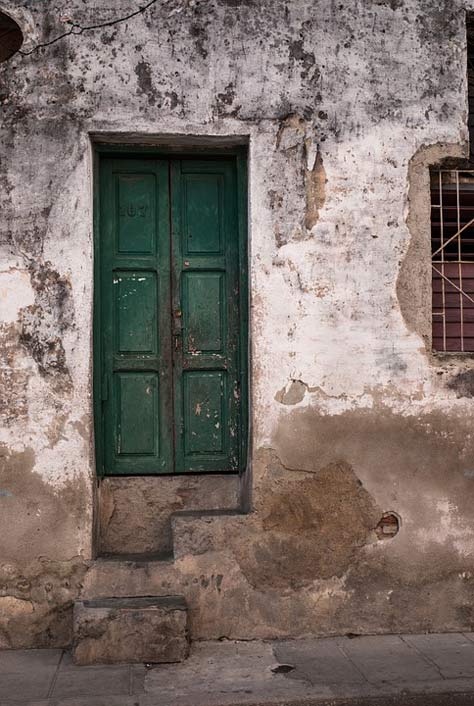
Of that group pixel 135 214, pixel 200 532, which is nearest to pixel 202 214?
pixel 135 214

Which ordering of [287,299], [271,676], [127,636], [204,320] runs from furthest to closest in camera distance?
[204,320]
[287,299]
[127,636]
[271,676]

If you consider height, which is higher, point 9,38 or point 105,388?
point 9,38

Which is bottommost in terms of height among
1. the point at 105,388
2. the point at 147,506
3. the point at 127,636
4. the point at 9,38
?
the point at 127,636

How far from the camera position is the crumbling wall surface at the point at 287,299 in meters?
4.72

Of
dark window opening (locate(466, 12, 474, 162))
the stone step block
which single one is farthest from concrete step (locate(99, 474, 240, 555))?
dark window opening (locate(466, 12, 474, 162))

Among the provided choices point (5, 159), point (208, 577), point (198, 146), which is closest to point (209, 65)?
point (198, 146)

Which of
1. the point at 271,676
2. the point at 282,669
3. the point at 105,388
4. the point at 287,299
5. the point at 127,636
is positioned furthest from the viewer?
the point at 105,388

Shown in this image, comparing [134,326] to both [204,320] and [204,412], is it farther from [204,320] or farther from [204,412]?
[204,412]

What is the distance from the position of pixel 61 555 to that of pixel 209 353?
61.4 inches

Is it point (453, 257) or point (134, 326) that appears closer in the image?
point (134, 326)

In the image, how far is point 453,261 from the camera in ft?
16.9

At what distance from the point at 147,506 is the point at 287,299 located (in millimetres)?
1608

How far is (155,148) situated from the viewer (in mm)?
5031

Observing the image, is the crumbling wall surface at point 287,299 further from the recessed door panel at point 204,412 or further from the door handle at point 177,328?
the door handle at point 177,328
